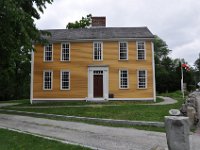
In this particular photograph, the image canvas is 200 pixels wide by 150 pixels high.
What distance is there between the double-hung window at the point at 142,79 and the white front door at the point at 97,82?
121 inches

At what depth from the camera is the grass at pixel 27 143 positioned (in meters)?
9.65

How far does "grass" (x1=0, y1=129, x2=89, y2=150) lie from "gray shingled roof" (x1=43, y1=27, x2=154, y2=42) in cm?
1928

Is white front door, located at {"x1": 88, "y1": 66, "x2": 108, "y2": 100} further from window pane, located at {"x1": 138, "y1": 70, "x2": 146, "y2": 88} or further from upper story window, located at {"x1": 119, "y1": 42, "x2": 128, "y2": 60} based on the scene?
window pane, located at {"x1": 138, "y1": 70, "x2": 146, "y2": 88}

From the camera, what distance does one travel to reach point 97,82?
2972 cm

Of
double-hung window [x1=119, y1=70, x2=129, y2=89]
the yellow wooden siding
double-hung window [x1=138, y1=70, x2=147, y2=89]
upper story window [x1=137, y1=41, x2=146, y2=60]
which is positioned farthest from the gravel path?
upper story window [x1=137, y1=41, x2=146, y2=60]

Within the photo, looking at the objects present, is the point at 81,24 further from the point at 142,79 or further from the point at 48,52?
the point at 142,79

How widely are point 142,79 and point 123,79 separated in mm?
1763

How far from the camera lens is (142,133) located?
1228 centimetres

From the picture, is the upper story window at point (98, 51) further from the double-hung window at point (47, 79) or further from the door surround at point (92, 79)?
the double-hung window at point (47, 79)

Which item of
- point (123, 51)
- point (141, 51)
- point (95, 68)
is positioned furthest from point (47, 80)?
point (141, 51)

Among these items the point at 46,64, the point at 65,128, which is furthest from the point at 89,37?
the point at 65,128

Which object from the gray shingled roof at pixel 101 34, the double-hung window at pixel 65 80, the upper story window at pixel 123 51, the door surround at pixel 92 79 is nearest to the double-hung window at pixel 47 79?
the double-hung window at pixel 65 80

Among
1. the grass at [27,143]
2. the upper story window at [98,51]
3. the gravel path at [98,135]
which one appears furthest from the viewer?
the upper story window at [98,51]

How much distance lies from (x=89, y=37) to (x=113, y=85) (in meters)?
5.15
